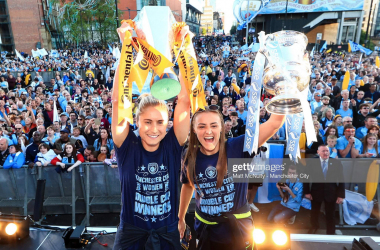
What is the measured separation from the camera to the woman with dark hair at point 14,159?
456cm

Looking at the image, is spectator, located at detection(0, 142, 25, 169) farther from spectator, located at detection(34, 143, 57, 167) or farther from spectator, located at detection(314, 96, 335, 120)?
spectator, located at detection(314, 96, 335, 120)

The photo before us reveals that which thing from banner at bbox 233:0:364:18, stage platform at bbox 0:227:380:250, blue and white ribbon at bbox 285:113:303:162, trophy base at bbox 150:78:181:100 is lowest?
stage platform at bbox 0:227:380:250

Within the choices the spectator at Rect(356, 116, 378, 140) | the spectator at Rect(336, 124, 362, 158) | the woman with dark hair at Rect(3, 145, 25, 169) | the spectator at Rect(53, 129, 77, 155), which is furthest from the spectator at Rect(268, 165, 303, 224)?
the woman with dark hair at Rect(3, 145, 25, 169)

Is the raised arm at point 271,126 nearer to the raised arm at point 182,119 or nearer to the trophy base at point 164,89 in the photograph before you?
the raised arm at point 182,119

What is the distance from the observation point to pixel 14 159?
15.2ft

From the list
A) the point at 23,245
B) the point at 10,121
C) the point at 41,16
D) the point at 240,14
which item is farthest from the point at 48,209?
the point at 41,16

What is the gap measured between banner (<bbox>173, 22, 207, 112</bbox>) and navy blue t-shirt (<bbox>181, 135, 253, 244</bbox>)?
435 mm

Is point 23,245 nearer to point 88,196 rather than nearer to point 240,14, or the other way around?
point 88,196

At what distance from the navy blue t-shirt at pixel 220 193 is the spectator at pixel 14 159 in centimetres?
404

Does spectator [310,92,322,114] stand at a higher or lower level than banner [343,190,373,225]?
higher

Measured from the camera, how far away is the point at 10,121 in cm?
682

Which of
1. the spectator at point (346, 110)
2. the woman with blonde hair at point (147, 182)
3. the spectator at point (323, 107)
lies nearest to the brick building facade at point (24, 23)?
the spectator at point (323, 107)

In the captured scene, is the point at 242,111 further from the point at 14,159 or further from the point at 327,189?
the point at 14,159

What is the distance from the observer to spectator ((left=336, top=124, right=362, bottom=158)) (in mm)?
4711
